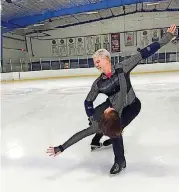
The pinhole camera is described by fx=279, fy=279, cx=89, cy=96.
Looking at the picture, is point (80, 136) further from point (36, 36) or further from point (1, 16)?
point (36, 36)

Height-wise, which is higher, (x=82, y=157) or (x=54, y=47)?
(x=54, y=47)

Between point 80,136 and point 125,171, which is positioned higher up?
point 80,136

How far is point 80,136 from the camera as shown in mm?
1748

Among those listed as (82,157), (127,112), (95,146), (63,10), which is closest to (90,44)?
(63,10)

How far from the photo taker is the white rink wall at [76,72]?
29.6 ft

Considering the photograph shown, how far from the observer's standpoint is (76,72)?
381 inches

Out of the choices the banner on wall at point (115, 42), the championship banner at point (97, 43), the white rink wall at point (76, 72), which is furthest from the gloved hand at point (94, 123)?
the championship banner at point (97, 43)

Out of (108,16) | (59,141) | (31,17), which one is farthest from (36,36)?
(59,141)

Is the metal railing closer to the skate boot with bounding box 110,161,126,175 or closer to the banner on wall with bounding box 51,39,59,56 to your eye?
the banner on wall with bounding box 51,39,59,56

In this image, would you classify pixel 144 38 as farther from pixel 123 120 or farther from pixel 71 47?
pixel 123 120

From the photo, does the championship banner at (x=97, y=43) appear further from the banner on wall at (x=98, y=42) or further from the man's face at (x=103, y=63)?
the man's face at (x=103, y=63)

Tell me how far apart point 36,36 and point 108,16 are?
416 cm

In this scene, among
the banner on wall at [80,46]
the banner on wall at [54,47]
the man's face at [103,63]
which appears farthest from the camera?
the banner on wall at [54,47]

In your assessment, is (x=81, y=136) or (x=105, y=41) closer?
(x=81, y=136)
